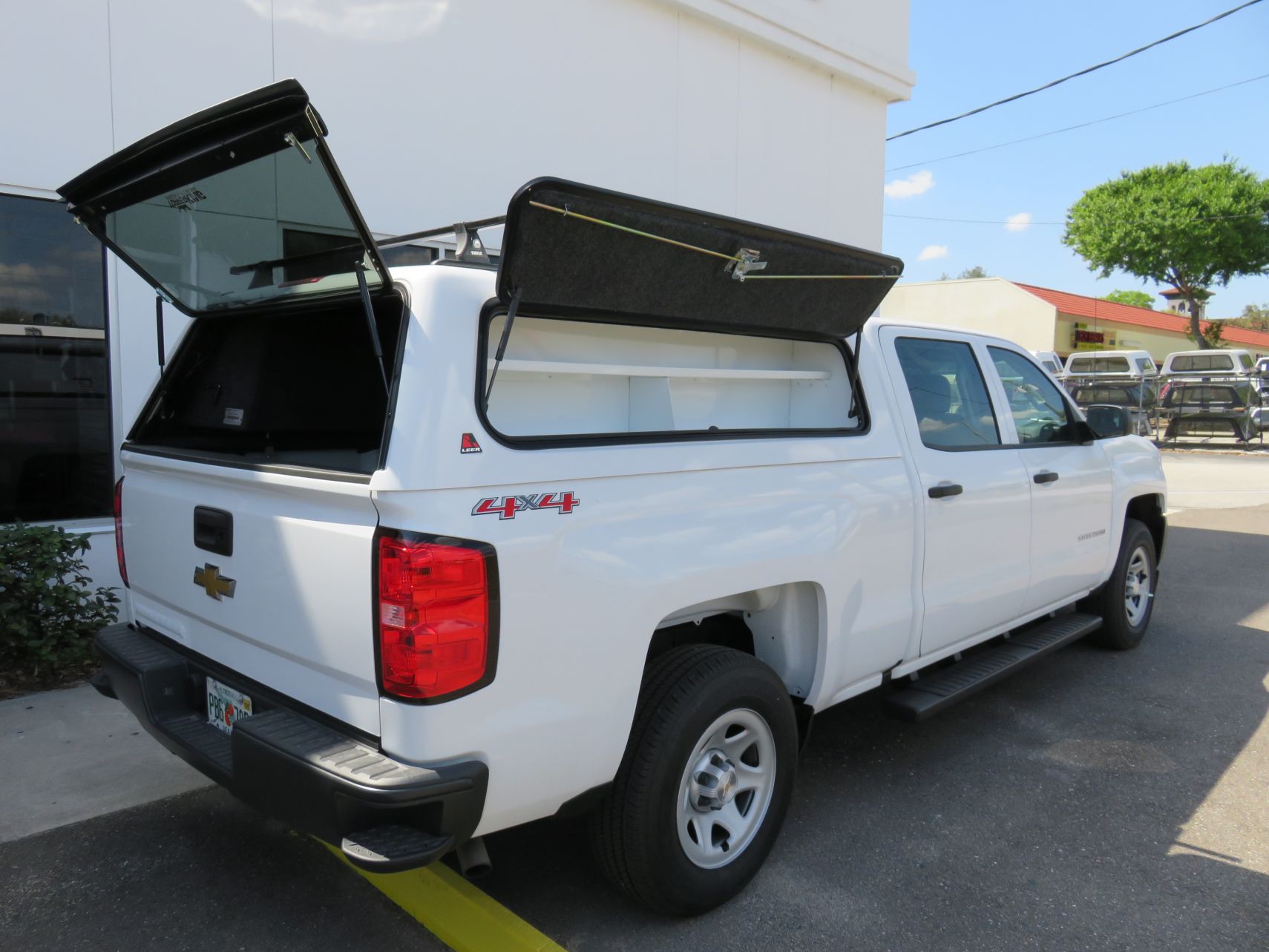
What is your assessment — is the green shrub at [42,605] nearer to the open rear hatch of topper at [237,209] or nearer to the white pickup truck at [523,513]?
the white pickup truck at [523,513]

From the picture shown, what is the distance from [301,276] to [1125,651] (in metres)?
5.46

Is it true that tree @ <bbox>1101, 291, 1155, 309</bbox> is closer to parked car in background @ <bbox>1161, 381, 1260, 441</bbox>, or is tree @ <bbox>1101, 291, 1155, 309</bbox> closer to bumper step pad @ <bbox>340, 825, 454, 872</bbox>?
parked car in background @ <bbox>1161, 381, 1260, 441</bbox>

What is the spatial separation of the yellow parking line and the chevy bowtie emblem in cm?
83

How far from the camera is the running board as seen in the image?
373 centimetres

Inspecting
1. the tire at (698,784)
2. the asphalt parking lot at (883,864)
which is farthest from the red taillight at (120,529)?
the tire at (698,784)

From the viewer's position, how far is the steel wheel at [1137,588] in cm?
578

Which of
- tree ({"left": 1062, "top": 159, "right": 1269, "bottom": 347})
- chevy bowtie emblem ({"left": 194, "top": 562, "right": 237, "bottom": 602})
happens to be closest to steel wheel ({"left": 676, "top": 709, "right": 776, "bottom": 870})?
chevy bowtie emblem ({"left": 194, "top": 562, "right": 237, "bottom": 602})

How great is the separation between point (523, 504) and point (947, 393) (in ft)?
8.55

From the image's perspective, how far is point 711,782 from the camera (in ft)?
9.54

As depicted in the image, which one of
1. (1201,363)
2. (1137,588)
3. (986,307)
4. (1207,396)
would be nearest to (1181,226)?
(986,307)

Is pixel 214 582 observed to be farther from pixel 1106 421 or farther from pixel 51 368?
pixel 1106 421

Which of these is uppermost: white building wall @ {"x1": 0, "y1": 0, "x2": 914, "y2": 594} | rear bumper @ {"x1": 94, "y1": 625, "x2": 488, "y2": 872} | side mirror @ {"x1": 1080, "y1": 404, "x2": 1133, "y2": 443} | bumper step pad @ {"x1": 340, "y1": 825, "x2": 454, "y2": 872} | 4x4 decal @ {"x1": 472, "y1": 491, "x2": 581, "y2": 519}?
white building wall @ {"x1": 0, "y1": 0, "x2": 914, "y2": 594}

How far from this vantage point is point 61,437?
5.49 metres

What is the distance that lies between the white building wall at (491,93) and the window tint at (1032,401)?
4376mm
